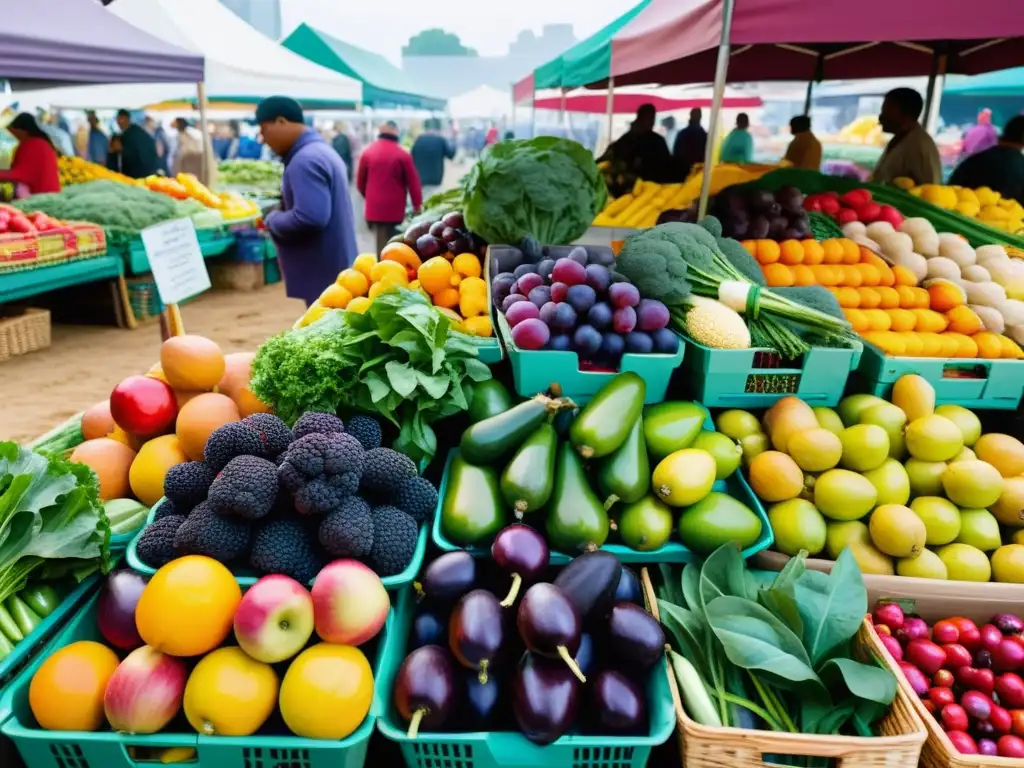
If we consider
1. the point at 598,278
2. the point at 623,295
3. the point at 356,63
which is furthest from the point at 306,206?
the point at 356,63

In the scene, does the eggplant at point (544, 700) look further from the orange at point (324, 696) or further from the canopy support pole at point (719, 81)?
the canopy support pole at point (719, 81)

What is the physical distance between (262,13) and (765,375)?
218 feet

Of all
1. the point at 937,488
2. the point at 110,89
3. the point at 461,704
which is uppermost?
the point at 110,89

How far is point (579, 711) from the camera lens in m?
1.50

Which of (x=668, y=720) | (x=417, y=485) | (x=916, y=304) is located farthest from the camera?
(x=916, y=304)

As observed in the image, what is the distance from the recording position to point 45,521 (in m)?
1.67

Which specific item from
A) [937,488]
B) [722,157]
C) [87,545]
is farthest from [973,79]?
[87,545]

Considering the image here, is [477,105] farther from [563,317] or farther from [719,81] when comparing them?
[563,317]

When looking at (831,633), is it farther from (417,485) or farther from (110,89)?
(110,89)

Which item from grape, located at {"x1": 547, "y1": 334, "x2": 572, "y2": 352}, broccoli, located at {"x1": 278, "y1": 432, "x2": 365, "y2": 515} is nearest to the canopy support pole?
grape, located at {"x1": 547, "y1": 334, "x2": 572, "y2": 352}

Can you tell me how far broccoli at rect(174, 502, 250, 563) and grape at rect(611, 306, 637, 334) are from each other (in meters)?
1.23

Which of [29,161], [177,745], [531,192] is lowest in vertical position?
[177,745]

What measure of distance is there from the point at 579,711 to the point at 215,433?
111cm

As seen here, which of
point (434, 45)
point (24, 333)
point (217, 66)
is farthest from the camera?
point (434, 45)
